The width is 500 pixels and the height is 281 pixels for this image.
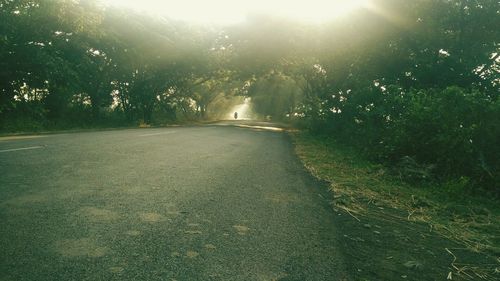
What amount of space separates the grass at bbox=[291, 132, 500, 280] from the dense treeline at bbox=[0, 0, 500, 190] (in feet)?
4.11

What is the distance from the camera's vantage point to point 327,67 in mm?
24688

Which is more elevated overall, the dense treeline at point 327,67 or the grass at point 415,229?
the dense treeline at point 327,67

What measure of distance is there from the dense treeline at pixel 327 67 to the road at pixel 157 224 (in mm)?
4104

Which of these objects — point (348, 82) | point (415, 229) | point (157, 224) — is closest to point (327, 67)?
point (348, 82)

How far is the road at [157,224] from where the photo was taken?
2.77m

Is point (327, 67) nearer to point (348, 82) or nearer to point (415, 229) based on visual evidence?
point (348, 82)

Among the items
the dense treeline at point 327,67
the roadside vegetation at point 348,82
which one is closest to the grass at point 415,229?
the roadside vegetation at point 348,82

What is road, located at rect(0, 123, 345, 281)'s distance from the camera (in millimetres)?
2770

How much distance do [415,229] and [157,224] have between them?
2.95m

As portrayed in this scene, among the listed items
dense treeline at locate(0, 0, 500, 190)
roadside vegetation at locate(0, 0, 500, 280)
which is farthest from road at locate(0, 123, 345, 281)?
dense treeline at locate(0, 0, 500, 190)

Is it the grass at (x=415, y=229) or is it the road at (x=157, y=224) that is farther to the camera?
the grass at (x=415, y=229)

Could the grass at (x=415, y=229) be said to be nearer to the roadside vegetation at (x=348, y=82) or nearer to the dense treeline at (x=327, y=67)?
the roadside vegetation at (x=348, y=82)

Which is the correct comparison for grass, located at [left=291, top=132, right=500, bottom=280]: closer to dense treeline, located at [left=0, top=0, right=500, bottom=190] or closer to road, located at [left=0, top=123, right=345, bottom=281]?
road, located at [left=0, top=123, right=345, bottom=281]

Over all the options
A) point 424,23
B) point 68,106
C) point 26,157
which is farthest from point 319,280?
point 68,106
